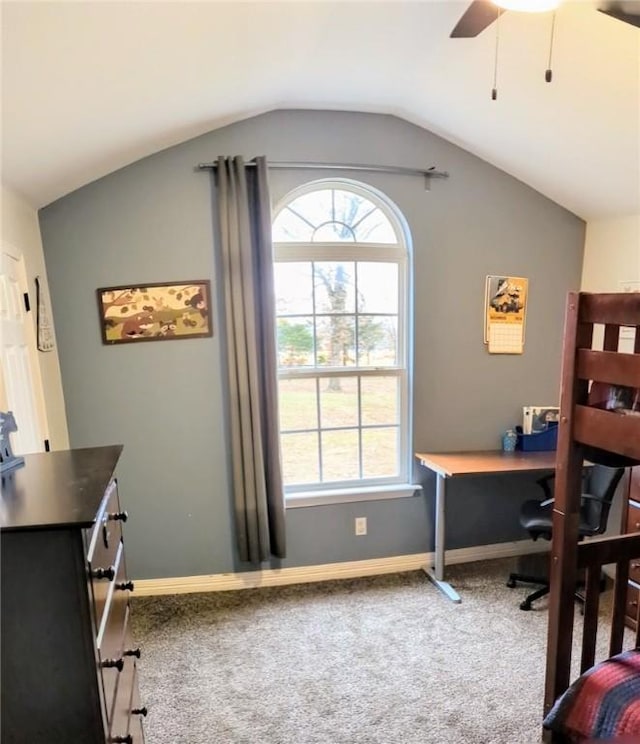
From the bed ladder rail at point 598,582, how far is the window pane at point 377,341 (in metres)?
1.55

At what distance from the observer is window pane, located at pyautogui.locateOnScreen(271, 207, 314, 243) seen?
264 cm

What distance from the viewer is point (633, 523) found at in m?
2.28

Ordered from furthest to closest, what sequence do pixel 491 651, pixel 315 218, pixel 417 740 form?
1. pixel 315 218
2. pixel 491 651
3. pixel 417 740

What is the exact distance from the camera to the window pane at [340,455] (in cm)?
284

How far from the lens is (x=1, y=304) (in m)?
1.77

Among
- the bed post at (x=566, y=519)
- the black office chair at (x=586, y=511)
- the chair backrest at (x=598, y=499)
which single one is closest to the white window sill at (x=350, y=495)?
the black office chair at (x=586, y=511)

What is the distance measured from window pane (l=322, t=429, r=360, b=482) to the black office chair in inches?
40.1

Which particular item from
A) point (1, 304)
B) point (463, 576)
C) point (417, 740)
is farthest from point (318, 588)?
point (1, 304)

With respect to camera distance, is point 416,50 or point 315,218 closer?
point 416,50

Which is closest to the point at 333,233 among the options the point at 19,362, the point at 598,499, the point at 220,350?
the point at 220,350

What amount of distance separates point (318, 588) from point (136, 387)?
158 centimetres

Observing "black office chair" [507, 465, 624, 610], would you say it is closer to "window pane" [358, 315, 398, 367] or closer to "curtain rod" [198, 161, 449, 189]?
"window pane" [358, 315, 398, 367]

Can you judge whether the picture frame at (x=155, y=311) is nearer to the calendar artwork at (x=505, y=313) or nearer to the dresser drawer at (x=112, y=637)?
the dresser drawer at (x=112, y=637)

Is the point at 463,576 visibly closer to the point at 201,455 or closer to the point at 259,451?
the point at 259,451
